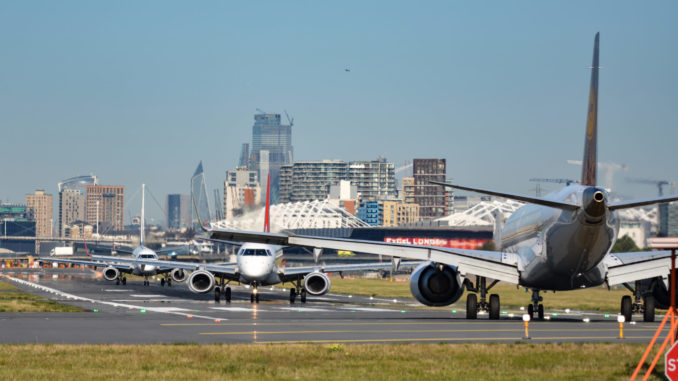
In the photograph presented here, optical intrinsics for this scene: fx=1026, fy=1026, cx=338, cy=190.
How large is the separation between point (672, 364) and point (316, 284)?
43.4m

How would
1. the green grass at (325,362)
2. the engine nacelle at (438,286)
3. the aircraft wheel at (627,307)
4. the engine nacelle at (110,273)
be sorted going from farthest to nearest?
the engine nacelle at (110,273) < the engine nacelle at (438,286) < the aircraft wheel at (627,307) < the green grass at (325,362)

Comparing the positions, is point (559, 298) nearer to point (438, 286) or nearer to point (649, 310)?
point (649, 310)

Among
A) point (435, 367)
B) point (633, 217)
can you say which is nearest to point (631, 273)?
point (435, 367)

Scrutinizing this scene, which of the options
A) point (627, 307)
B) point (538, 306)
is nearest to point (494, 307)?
point (538, 306)

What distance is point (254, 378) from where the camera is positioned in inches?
784

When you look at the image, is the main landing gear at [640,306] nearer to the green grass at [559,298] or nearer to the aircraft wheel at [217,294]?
the green grass at [559,298]

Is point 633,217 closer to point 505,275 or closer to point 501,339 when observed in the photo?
point 505,275

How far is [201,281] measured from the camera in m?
59.7

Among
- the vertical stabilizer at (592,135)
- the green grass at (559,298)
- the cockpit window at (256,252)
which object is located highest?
the vertical stabilizer at (592,135)

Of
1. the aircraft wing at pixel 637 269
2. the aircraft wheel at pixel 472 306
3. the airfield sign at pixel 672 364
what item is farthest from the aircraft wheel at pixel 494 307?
the airfield sign at pixel 672 364

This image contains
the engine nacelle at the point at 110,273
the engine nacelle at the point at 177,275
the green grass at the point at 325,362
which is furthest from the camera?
the engine nacelle at the point at 110,273

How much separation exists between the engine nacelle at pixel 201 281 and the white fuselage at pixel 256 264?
74.3 inches

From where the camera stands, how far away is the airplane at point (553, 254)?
32188 millimetres

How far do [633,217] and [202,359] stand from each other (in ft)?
199
